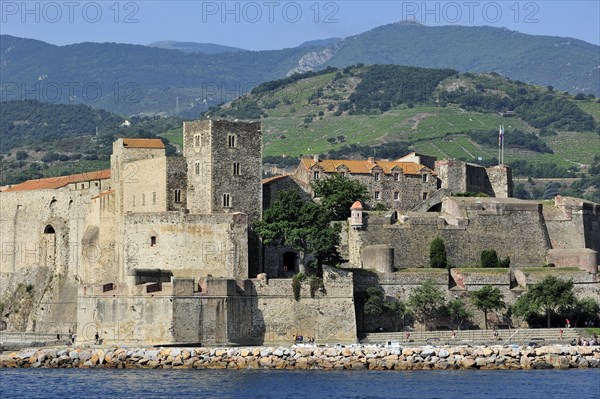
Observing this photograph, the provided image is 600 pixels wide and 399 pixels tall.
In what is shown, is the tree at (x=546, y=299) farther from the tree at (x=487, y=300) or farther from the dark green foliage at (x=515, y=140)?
the dark green foliage at (x=515, y=140)

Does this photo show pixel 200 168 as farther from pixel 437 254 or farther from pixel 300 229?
pixel 437 254

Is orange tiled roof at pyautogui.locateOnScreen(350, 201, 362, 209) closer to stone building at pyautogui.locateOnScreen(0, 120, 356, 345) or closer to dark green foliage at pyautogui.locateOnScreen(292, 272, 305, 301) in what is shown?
stone building at pyautogui.locateOnScreen(0, 120, 356, 345)

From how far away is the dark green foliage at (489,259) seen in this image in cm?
7519

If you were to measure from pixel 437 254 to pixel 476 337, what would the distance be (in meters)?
6.59

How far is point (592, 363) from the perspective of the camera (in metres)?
63.2

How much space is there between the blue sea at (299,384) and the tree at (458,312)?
351 inches

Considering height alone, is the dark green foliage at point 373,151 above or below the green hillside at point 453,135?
below

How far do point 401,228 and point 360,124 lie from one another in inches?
4580

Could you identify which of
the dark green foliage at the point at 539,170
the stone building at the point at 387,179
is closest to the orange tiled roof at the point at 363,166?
the stone building at the point at 387,179

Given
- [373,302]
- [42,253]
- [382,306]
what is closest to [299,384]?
[373,302]

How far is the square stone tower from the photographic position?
7150 cm

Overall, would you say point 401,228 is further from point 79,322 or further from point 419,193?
point 79,322

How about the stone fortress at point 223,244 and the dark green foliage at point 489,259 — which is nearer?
the stone fortress at point 223,244

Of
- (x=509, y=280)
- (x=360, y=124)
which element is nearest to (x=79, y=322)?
(x=509, y=280)
